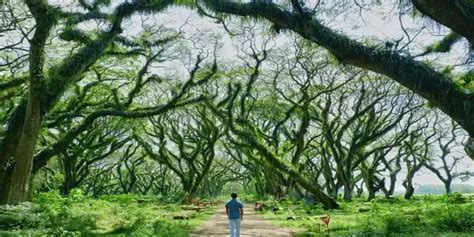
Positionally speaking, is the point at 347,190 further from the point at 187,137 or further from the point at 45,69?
the point at 45,69

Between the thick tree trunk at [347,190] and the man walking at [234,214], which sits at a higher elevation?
the thick tree trunk at [347,190]

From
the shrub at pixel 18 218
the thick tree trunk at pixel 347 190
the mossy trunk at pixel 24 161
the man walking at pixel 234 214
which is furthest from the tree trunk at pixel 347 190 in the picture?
the shrub at pixel 18 218

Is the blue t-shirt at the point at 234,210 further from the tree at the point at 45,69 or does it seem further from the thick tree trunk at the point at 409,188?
the thick tree trunk at the point at 409,188

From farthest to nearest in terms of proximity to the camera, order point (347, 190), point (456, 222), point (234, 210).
Answer: point (347, 190) → point (456, 222) → point (234, 210)

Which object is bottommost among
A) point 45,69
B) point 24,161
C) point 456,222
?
point 456,222

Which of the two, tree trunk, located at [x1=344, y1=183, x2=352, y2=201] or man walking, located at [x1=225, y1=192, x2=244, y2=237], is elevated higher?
tree trunk, located at [x1=344, y1=183, x2=352, y2=201]

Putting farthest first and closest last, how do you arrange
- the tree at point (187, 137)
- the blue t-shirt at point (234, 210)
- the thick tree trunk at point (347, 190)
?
the tree at point (187, 137)
the thick tree trunk at point (347, 190)
the blue t-shirt at point (234, 210)

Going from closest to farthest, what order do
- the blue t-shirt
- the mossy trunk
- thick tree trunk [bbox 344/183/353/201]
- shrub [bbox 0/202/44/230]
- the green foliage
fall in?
1. the blue t-shirt
2. shrub [bbox 0/202/44/230]
3. the green foliage
4. the mossy trunk
5. thick tree trunk [bbox 344/183/353/201]

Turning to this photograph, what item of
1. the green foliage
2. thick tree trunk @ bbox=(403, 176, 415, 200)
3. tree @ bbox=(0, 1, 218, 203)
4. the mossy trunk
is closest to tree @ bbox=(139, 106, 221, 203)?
thick tree trunk @ bbox=(403, 176, 415, 200)

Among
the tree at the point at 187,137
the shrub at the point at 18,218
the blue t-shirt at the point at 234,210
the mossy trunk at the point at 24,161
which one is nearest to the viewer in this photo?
the blue t-shirt at the point at 234,210

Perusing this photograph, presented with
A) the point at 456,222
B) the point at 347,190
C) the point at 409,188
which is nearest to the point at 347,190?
the point at 347,190

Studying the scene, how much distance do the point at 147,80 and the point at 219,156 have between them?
37625mm

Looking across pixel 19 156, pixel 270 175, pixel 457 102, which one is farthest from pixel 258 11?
pixel 270 175

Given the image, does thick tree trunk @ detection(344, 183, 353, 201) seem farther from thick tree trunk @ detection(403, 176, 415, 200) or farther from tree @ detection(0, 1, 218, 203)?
tree @ detection(0, 1, 218, 203)
